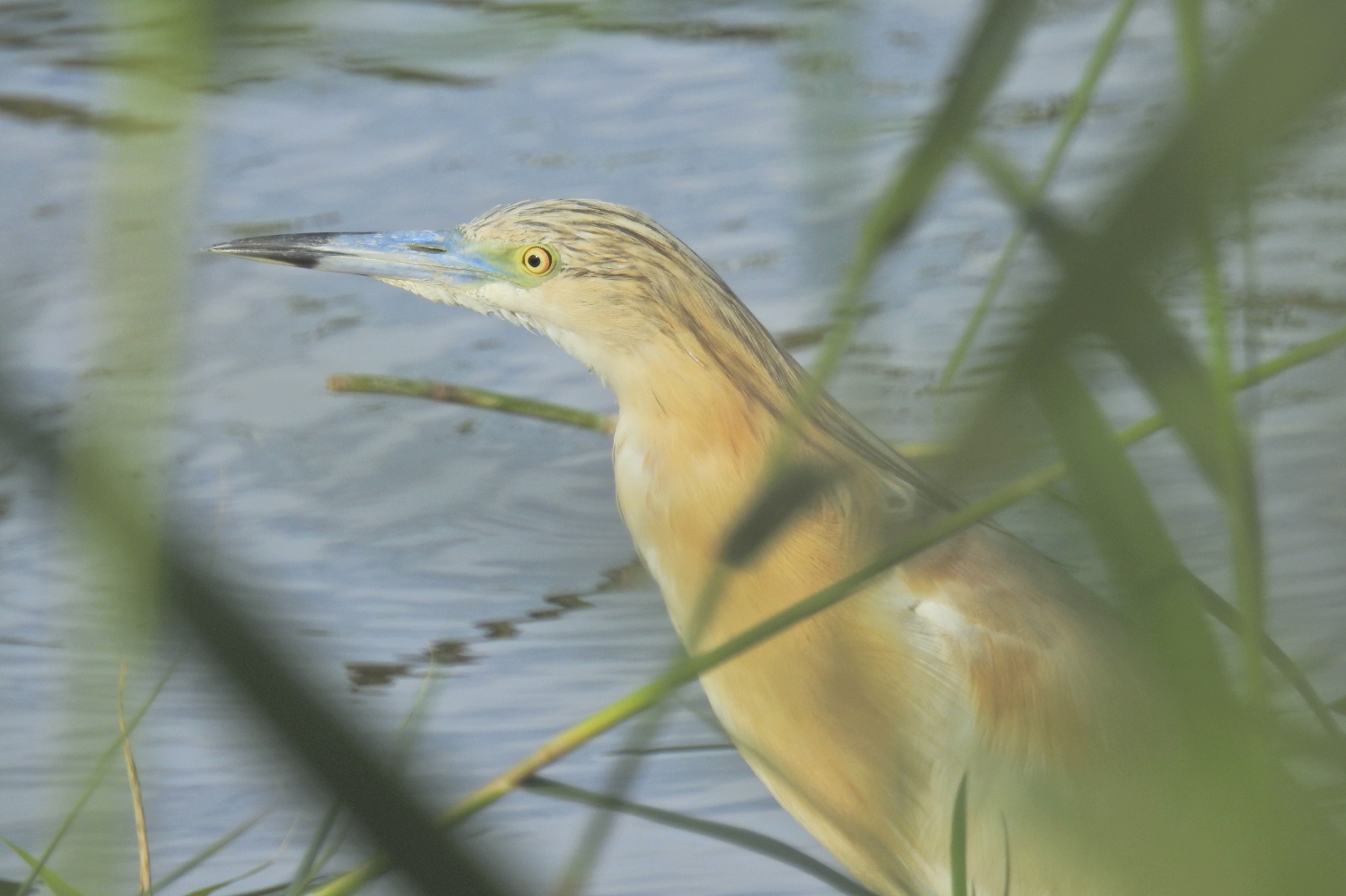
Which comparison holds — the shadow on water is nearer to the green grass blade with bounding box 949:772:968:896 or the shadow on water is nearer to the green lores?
the green lores

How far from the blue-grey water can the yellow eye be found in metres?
0.39

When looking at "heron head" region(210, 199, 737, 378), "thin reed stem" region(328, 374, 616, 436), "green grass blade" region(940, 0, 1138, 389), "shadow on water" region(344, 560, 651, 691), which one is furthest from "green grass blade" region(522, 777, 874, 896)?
"shadow on water" region(344, 560, 651, 691)

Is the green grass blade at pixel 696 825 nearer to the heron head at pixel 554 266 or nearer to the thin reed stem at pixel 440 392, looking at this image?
the thin reed stem at pixel 440 392

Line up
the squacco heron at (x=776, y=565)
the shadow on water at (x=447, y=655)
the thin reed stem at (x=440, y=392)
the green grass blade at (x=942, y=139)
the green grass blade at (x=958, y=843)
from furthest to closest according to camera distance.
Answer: the shadow on water at (x=447, y=655) → the squacco heron at (x=776, y=565) → the thin reed stem at (x=440, y=392) → the green grass blade at (x=958, y=843) → the green grass blade at (x=942, y=139)

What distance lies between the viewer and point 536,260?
210 centimetres

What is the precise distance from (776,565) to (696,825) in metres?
1.05

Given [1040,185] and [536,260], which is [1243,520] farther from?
[536,260]

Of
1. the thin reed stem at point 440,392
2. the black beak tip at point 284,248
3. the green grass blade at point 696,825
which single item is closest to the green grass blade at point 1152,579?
the green grass blade at point 696,825

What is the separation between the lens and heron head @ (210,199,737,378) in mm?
1999

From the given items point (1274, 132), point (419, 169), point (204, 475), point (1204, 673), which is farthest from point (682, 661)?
point (419, 169)

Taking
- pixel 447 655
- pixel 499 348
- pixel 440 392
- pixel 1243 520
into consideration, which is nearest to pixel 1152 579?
pixel 1243 520

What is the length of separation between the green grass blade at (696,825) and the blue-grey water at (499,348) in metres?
0.06

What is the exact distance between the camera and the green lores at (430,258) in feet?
6.86

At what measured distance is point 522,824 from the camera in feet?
8.26
